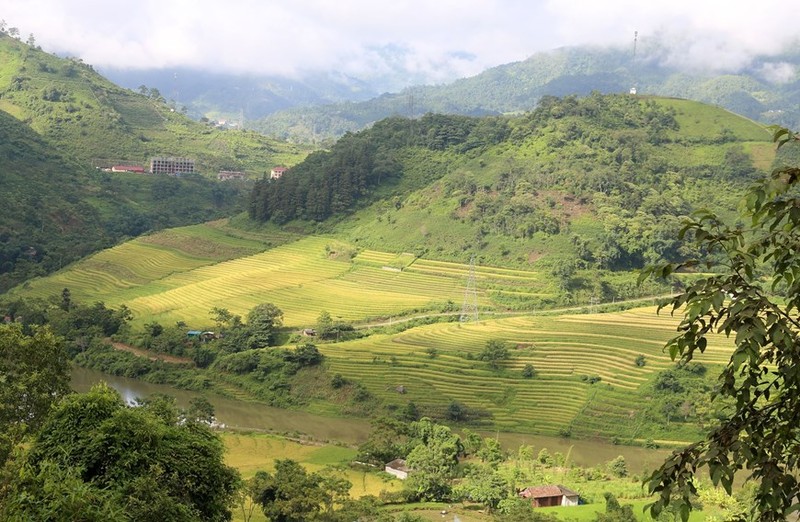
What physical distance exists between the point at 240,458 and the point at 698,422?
1368cm

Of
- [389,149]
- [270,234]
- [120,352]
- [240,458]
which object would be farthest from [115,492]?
[389,149]

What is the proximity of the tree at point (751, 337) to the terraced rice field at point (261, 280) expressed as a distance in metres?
29.6

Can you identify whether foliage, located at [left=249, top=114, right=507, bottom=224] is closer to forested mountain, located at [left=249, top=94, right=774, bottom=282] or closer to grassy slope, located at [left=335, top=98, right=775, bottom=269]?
forested mountain, located at [left=249, top=94, right=774, bottom=282]

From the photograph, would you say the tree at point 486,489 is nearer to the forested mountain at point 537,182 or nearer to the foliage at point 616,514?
the foliage at point 616,514

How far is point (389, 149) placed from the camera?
52750mm

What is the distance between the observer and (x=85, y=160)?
2403 inches

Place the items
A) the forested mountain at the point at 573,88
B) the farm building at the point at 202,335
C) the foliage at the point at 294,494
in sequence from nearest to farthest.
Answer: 1. the foliage at the point at 294,494
2. the farm building at the point at 202,335
3. the forested mountain at the point at 573,88

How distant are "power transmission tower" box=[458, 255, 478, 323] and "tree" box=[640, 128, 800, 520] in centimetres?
2852

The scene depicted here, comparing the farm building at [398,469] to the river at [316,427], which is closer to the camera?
the farm building at [398,469]

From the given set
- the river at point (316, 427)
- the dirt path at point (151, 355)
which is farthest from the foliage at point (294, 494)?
the dirt path at point (151, 355)

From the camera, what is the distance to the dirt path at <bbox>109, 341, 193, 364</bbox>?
30.3m

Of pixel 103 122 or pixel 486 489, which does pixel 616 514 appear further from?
pixel 103 122

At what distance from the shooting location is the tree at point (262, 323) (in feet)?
98.9

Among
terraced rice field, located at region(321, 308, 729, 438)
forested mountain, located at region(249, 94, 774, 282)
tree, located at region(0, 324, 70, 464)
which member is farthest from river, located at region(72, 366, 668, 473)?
tree, located at region(0, 324, 70, 464)
